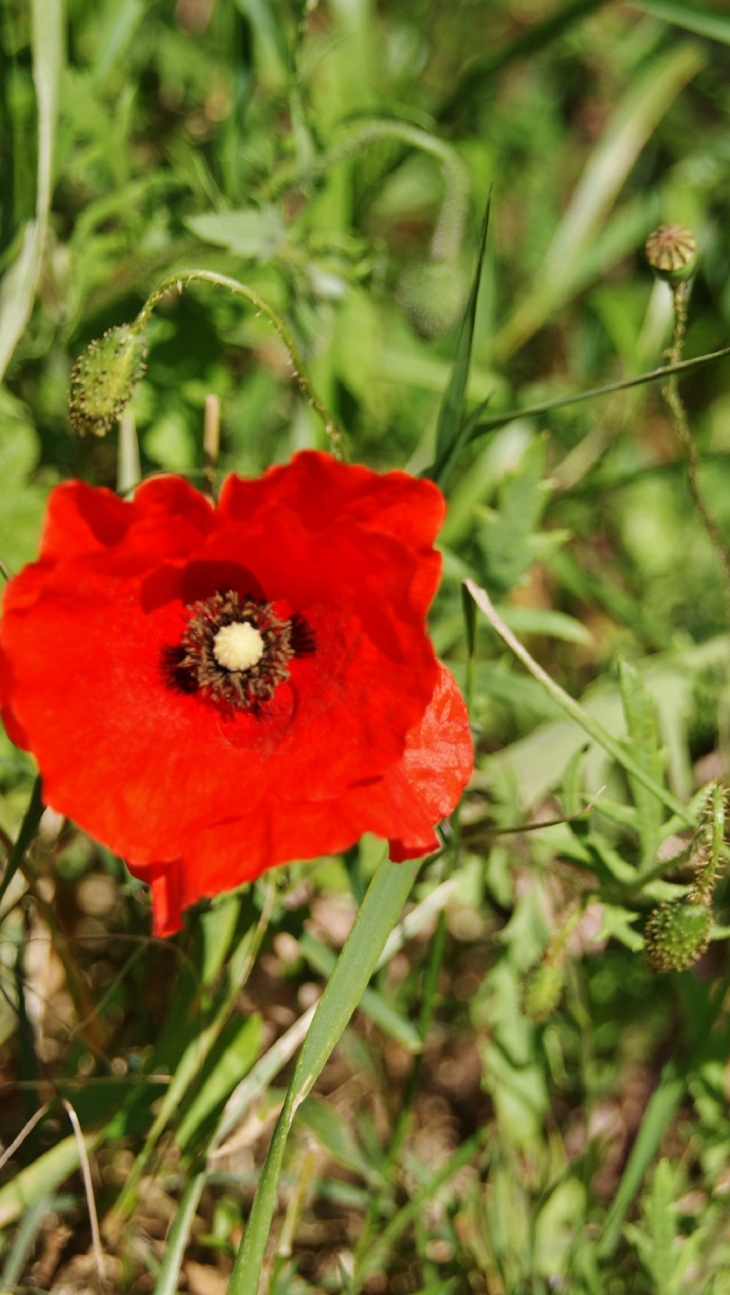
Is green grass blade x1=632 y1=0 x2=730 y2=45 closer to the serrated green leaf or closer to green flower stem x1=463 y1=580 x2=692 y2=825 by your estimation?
green flower stem x1=463 y1=580 x2=692 y2=825

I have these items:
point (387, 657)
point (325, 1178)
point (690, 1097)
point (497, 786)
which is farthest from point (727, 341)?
point (325, 1178)

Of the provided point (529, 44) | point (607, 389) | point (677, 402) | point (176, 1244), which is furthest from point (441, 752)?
point (529, 44)

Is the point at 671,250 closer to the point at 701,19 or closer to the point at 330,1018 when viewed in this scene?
the point at 701,19

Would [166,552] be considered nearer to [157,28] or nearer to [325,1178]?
[325,1178]

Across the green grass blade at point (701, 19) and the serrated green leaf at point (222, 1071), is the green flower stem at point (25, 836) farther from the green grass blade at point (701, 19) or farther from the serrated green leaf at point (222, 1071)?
the green grass blade at point (701, 19)

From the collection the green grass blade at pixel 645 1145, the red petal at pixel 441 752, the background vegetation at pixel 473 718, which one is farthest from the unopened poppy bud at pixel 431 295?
the green grass blade at pixel 645 1145

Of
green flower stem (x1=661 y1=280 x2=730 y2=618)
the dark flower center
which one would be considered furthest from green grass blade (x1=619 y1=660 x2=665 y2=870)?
the dark flower center
